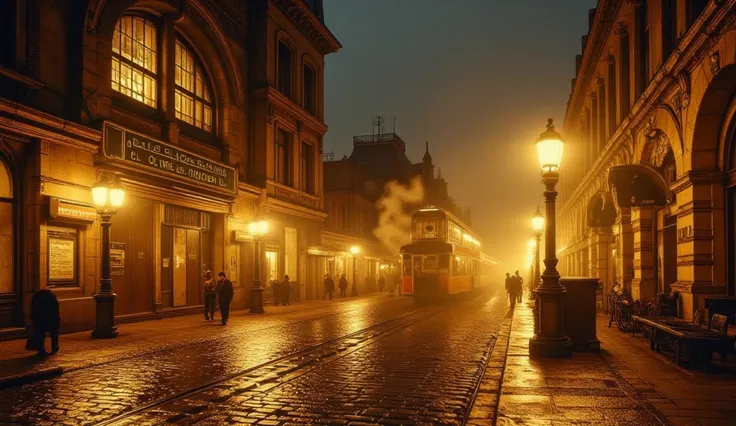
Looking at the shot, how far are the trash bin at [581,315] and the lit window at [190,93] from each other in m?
16.5

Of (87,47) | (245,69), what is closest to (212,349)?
(87,47)

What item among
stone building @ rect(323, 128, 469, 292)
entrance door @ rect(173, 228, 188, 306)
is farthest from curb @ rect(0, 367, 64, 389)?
stone building @ rect(323, 128, 469, 292)

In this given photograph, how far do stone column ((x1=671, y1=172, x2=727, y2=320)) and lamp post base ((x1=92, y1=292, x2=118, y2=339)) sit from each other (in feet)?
44.6

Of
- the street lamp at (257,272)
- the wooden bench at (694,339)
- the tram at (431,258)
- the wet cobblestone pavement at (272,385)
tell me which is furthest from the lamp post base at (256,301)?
the wooden bench at (694,339)

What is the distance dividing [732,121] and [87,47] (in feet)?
53.2

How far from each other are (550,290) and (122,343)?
368 inches

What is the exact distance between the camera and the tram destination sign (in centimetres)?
1923

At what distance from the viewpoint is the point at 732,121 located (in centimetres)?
1494

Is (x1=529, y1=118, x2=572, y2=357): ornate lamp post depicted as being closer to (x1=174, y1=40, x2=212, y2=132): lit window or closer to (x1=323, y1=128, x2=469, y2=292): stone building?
(x1=174, y1=40, x2=212, y2=132): lit window

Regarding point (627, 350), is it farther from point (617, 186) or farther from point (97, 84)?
point (97, 84)

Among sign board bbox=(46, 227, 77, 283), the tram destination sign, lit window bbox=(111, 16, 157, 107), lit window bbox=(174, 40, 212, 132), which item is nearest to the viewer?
sign board bbox=(46, 227, 77, 283)

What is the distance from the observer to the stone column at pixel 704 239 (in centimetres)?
1524

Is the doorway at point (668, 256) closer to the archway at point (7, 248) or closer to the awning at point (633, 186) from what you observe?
the awning at point (633, 186)

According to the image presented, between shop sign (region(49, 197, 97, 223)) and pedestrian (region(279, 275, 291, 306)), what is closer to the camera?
shop sign (region(49, 197, 97, 223))
